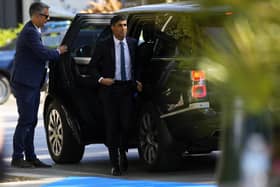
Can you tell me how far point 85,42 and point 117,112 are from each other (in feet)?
4.53

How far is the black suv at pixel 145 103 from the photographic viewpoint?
844 centimetres

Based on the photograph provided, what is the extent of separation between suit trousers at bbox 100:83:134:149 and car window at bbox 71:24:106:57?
0.97m

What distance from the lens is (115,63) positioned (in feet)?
29.9

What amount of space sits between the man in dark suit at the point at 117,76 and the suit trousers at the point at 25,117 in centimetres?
87

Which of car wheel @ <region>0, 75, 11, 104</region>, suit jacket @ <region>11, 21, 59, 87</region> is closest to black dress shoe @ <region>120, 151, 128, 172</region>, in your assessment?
suit jacket @ <region>11, 21, 59, 87</region>

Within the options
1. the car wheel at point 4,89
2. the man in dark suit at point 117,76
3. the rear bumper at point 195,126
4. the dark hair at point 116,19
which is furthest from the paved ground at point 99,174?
the car wheel at point 4,89

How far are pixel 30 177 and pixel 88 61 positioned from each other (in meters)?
1.58

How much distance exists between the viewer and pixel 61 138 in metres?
10.2

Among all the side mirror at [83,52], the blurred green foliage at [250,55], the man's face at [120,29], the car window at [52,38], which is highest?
the blurred green foliage at [250,55]

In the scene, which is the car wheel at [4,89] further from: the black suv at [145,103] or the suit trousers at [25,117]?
the suit trousers at [25,117]

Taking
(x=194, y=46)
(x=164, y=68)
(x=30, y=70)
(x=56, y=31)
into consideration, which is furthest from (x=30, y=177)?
Result: (x=56, y=31)

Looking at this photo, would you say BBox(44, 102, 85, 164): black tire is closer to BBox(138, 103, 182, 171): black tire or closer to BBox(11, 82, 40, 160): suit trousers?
BBox(11, 82, 40, 160): suit trousers

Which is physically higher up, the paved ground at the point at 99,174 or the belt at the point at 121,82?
the belt at the point at 121,82

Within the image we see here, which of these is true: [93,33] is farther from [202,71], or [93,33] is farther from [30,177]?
[202,71]
